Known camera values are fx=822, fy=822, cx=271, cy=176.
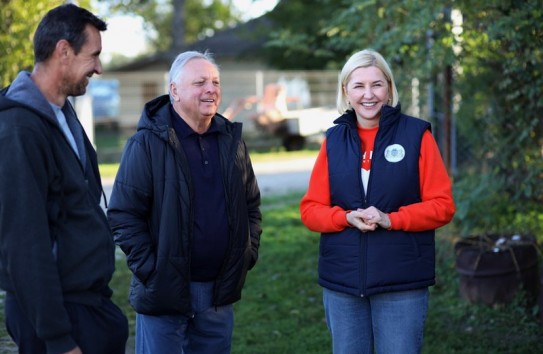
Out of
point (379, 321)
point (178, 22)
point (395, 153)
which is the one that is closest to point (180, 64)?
point (395, 153)

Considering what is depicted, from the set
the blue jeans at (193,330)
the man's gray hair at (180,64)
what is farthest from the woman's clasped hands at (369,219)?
the man's gray hair at (180,64)

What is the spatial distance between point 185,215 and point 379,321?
1.06 meters

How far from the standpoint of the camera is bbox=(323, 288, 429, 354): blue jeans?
3.90 meters

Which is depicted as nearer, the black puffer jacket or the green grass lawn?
the black puffer jacket

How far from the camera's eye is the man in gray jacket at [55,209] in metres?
2.78

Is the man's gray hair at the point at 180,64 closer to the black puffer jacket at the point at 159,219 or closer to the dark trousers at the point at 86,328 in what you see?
the black puffer jacket at the point at 159,219

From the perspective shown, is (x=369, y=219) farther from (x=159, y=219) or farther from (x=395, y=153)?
(x=159, y=219)

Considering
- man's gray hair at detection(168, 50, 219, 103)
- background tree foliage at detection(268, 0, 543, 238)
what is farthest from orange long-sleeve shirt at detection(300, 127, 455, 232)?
background tree foliage at detection(268, 0, 543, 238)

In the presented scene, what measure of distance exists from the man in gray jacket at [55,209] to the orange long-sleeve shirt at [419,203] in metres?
1.19

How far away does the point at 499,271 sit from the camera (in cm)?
687

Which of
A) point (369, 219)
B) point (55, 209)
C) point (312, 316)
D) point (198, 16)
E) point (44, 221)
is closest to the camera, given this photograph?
point (44, 221)

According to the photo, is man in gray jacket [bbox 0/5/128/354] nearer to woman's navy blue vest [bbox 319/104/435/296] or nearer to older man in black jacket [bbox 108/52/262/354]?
older man in black jacket [bbox 108/52/262/354]

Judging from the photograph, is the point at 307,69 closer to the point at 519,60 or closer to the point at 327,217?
the point at 519,60

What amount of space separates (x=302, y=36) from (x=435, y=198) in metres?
7.12
